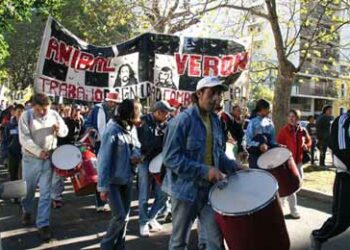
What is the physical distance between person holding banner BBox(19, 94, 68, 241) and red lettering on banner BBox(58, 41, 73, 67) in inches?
64.0

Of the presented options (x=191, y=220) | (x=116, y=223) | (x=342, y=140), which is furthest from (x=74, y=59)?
(x=191, y=220)

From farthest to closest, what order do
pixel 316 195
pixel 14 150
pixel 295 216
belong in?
pixel 14 150
pixel 316 195
pixel 295 216

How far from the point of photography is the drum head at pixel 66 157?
289 inches

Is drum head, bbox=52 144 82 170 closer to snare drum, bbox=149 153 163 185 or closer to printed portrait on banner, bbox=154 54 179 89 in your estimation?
snare drum, bbox=149 153 163 185

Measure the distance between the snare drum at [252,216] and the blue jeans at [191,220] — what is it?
326 millimetres

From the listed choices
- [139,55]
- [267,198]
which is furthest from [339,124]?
[139,55]

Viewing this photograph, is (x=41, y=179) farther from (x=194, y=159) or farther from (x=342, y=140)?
(x=342, y=140)

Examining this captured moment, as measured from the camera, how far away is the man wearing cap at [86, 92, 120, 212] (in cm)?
884

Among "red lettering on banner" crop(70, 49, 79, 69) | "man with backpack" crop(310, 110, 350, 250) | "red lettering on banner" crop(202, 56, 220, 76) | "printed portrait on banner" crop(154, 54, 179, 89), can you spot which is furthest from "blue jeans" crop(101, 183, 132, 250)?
"red lettering on banner" crop(202, 56, 220, 76)

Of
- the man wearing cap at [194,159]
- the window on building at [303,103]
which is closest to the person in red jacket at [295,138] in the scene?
the man wearing cap at [194,159]

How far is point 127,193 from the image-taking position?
5.83 metres

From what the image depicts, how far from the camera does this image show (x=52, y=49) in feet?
28.4

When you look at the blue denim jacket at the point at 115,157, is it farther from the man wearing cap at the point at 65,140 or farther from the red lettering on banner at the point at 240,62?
the red lettering on banner at the point at 240,62

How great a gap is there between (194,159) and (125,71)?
5094mm
